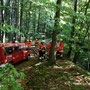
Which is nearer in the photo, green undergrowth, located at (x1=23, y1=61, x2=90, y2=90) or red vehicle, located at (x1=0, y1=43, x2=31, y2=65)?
green undergrowth, located at (x1=23, y1=61, x2=90, y2=90)

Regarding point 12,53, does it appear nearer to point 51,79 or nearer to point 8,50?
point 8,50

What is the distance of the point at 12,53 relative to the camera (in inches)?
321

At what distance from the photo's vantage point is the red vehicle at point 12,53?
7219mm

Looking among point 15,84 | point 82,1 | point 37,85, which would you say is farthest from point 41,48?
point 82,1

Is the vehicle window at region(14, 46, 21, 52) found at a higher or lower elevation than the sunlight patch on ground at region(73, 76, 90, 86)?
higher

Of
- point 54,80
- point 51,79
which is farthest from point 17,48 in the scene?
point 54,80

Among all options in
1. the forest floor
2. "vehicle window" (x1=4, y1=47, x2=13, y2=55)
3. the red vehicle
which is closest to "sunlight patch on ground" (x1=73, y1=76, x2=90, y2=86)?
the forest floor

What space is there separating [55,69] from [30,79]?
7.26 ft

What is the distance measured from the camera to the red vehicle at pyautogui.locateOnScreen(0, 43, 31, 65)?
7.22m

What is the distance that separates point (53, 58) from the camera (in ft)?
27.9

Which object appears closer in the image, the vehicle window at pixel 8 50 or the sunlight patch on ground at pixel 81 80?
the sunlight patch on ground at pixel 81 80

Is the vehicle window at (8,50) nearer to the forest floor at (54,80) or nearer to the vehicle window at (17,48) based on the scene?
the vehicle window at (17,48)

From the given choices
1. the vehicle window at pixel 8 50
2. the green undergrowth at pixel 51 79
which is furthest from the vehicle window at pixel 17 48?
the green undergrowth at pixel 51 79

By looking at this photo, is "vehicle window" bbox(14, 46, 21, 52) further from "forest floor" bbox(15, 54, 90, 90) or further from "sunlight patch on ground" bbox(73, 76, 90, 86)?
"sunlight patch on ground" bbox(73, 76, 90, 86)
